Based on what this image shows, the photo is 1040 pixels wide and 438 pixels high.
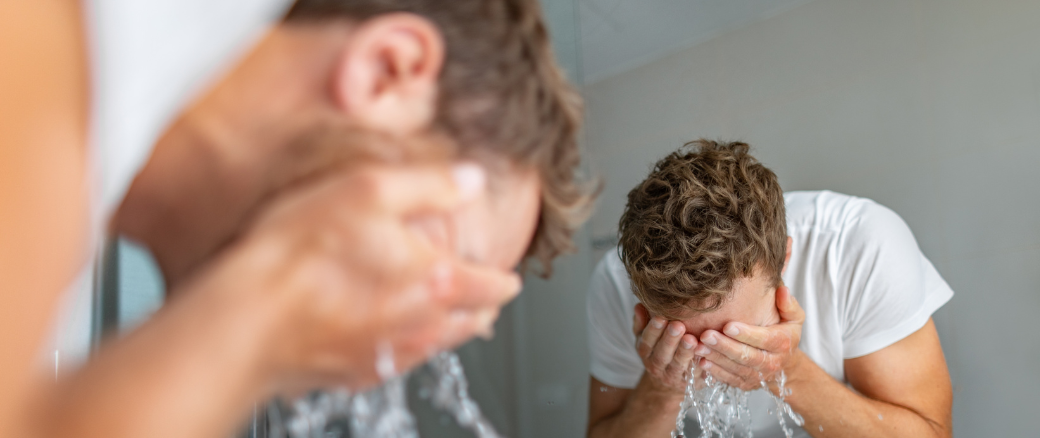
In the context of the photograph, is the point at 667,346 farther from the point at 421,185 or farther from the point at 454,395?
the point at 421,185

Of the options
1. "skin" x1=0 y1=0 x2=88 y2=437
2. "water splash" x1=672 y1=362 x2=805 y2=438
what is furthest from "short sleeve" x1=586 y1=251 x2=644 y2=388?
"skin" x1=0 y1=0 x2=88 y2=437

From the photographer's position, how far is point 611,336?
887mm

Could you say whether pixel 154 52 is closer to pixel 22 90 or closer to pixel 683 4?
pixel 22 90

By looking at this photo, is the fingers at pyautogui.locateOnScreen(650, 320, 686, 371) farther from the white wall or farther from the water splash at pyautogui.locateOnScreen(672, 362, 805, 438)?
the white wall

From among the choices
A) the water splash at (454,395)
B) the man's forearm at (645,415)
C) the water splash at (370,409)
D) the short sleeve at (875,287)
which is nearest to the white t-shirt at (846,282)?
the short sleeve at (875,287)

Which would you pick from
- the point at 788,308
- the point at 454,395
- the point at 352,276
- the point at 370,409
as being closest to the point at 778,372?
the point at 788,308

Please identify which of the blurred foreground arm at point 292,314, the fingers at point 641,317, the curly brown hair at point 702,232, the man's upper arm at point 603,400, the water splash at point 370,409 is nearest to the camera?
the blurred foreground arm at point 292,314

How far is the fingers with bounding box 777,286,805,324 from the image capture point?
71 cm

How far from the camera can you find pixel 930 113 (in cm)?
98

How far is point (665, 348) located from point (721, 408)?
13cm

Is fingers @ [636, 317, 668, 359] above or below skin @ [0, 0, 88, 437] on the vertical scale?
below

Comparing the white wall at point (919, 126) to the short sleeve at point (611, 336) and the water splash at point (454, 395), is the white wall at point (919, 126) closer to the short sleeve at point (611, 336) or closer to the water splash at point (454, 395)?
the short sleeve at point (611, 336)

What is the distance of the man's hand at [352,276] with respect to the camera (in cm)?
23

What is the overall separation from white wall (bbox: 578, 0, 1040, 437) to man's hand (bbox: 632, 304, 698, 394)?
7.7 inches
